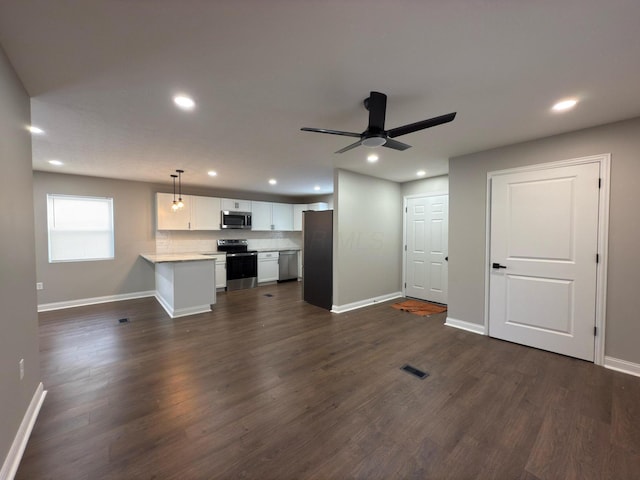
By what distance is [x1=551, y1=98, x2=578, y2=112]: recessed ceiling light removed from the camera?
218cm

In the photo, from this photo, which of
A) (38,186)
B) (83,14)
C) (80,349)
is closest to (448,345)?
(83,14)

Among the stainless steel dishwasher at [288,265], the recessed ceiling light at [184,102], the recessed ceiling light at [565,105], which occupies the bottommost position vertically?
the stainless steel dishwasher at [288,265]

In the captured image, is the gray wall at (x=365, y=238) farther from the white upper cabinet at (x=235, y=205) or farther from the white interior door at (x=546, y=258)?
the white upper cabinet at (x=235, y=205)

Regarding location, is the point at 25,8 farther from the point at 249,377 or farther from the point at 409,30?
the point at 249,377

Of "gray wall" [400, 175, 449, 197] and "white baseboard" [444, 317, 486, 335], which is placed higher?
"gray wall" [400, 175, 449, 197]

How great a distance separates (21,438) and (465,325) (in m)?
4.49

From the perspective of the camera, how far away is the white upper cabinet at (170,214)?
18.2 ft

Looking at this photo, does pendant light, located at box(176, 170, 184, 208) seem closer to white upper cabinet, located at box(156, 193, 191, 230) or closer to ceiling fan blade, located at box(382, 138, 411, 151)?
white upper cabinet, located at box(156, 193, 191, 230)

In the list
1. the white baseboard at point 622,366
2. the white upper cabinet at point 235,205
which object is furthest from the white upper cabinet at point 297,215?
the white baseboard at point 622,366

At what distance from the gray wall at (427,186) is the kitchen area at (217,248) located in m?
2.38

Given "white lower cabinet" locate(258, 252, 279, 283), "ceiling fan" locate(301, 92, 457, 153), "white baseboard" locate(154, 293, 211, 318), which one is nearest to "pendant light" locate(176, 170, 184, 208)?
"white baseboard" locate(154, 293, 211, 318)

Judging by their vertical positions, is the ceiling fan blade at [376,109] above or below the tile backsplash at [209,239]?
above

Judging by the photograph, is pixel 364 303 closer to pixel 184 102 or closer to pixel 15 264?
pixel 184 102

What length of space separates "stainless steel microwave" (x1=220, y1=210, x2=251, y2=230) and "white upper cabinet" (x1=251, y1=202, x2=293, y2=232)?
0.57 ft
